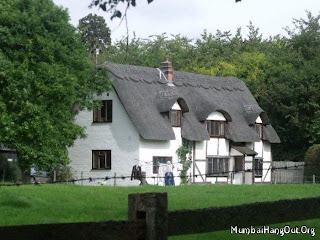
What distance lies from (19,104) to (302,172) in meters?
26.0

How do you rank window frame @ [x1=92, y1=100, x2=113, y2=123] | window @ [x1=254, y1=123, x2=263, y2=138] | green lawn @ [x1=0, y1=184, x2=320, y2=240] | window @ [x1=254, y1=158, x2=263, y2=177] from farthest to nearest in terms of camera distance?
1. window @ [x1=254, y1=123, x2=263, y2=138]
2. window @ [x1=254, y1=158, x2=263, y2=177]
3. window frame @ [x1=92, y1=100, x2=113, y2=123]
4. green lawn @ [x1=0, y1=184, x2=320, y2=240]

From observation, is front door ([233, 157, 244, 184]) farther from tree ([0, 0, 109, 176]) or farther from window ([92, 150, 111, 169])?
tree ([0, 0, 109, 176])

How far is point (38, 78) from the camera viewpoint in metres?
43.6

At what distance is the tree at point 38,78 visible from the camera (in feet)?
139

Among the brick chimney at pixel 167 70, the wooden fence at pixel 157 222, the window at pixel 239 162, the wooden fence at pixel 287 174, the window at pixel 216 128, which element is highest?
the brick chimney at pixel 167 70

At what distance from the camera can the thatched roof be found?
51478 millimetres

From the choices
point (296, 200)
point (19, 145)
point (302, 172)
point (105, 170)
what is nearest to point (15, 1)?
point (19, 145)

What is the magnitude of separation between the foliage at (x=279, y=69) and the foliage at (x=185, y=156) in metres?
11.0

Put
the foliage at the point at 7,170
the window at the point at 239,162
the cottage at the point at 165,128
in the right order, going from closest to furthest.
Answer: the foliage at the point at 7,170 → the cottage at the point at 165,128 → the window at the point at 239,162

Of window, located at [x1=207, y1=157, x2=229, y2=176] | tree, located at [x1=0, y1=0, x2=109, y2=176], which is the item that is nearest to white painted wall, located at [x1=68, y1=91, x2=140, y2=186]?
tree, located at [x1=0, y1=0, x2=109, y2=176]

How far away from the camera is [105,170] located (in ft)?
171

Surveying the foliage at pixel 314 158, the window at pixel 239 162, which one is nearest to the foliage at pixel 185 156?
the window at pixel 239 162

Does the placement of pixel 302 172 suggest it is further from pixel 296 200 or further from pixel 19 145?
pixel 296 200

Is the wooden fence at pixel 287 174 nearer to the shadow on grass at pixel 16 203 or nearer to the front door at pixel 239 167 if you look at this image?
the front door at pixel 239 167
